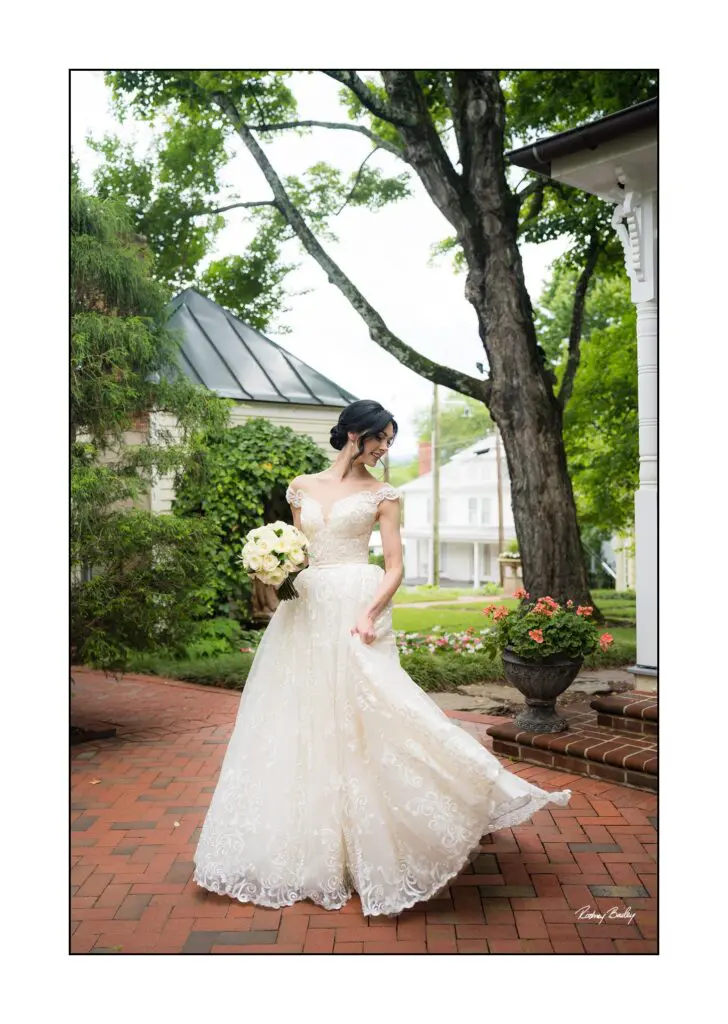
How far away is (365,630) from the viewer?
2.98 meters

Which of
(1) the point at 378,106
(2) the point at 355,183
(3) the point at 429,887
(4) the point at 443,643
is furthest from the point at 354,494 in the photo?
(2) the point at 355,183

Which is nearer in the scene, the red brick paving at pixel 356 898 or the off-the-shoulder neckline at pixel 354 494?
the red brick paving at pixel 356 898

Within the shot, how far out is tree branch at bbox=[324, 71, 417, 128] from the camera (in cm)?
726

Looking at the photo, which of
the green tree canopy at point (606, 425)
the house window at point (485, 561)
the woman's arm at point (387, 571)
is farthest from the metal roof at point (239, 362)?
the house window at point (485, 561)

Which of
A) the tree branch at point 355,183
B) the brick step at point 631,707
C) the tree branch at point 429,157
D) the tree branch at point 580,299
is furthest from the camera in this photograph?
the tree branch at point 355,183

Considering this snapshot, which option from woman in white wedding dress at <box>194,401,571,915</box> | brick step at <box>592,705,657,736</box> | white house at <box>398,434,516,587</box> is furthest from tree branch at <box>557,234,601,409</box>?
woman in white wedding dress at <box>194,401,571,915</box>

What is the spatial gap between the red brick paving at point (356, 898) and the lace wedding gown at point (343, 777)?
4.7 inches

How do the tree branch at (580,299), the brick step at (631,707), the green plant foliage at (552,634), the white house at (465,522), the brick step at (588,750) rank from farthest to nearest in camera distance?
the white house at (465,522) < the tree branch at (580,299) < the green plant foliage at (552,634) < the brick step at (631,707) < the brick step at (588,750)

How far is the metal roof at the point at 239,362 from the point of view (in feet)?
29.6

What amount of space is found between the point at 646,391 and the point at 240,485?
4.64m

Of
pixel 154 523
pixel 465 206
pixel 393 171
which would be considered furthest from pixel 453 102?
pixel 154 523

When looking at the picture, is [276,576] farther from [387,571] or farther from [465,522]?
[465,522]

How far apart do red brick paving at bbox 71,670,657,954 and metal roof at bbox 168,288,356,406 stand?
5.23m

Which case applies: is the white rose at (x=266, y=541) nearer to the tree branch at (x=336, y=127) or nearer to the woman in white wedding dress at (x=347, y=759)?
the woman in white wedding dress at (x=347, y=759)
